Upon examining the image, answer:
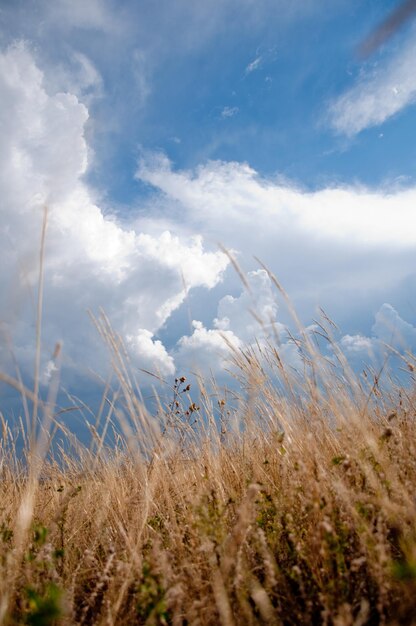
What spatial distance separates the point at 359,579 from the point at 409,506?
11.5 inches

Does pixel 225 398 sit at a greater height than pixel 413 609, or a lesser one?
greater

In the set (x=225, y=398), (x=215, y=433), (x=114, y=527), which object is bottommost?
(x=114, y=527)

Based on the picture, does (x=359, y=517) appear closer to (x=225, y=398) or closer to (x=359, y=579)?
(x=359, y=579)

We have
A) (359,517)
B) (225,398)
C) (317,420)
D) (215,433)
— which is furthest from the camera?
(225,398)

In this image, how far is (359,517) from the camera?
135cm

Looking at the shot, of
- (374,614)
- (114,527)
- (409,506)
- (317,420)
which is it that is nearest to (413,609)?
(374,614)

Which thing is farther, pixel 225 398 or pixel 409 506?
pixel 225 398

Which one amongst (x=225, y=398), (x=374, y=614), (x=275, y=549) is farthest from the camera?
(x=225, y=398)

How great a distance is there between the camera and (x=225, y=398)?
10.6ft

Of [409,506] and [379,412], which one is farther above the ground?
[379,412]

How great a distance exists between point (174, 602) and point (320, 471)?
0.70 m

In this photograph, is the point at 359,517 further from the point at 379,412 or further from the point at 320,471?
the point at 379,412

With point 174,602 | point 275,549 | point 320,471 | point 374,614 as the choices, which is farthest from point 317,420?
point 174,602

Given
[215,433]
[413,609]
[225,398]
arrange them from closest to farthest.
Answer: [413,609] < [215,433] < [225,398]
